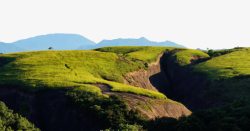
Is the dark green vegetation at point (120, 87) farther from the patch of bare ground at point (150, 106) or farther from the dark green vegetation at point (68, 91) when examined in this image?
the patch of bare ground at point (150, 106)

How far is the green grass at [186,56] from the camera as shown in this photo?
141 metres

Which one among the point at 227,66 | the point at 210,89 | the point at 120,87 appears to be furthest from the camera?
the point at 227,66

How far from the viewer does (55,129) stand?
8794cm

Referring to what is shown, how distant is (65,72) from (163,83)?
33674 mm

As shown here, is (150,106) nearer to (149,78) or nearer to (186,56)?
(149,78)

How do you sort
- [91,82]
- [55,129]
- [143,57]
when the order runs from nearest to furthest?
1. [55,129]
2. [91,82]
3. [143,57]

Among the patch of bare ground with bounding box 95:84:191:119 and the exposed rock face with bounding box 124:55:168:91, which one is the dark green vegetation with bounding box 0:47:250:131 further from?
the patch of bare ground with bounding box 95:84:191:119

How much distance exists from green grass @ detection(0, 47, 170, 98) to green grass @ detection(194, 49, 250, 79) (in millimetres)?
18570

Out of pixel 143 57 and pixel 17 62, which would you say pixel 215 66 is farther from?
pixel 17 62

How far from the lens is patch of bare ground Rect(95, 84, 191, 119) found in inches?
3514

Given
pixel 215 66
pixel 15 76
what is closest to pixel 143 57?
pixel 215 66

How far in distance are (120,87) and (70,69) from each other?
66.9 feet

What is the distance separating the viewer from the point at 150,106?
3644 inches

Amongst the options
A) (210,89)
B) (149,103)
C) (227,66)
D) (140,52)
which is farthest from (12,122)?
(140,52)
